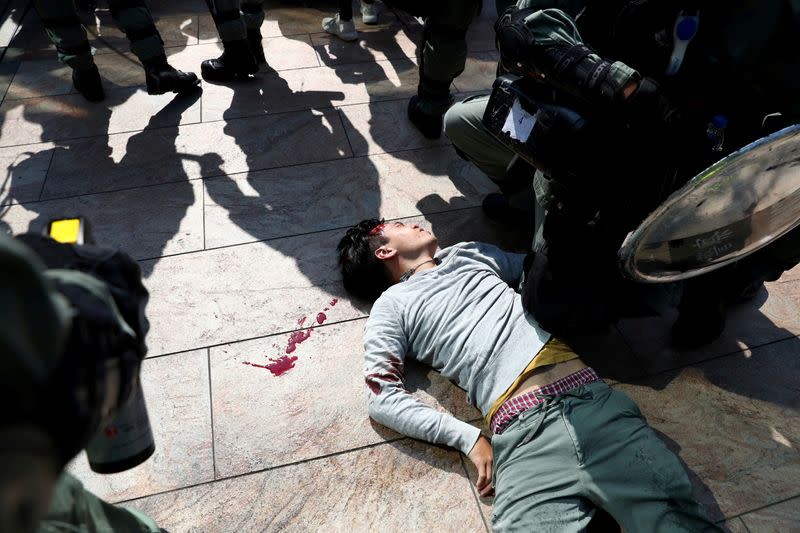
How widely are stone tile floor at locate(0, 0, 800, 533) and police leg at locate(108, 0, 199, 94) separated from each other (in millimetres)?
170

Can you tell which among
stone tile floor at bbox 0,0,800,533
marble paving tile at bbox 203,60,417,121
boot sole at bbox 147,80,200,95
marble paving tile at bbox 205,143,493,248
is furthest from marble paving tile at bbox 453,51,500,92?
boot sole at bbox 147,80,200,95

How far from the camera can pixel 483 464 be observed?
76.1 inches

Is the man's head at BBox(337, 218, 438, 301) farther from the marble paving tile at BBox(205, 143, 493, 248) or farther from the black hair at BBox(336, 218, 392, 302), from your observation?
the marble paving tile at BBox(205, 143, 493, 248)

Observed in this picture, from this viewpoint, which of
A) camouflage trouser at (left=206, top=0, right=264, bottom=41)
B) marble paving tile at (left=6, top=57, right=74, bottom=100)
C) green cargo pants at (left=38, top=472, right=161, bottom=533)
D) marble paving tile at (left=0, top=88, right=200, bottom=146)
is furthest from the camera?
marble paving tile at (left=6, top=57, right=74, bottom=100)

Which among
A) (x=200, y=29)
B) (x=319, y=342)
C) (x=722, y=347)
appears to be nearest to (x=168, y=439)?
(x=319, y=342)

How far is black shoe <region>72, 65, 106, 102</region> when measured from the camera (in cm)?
366

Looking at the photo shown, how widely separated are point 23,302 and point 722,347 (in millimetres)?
2463

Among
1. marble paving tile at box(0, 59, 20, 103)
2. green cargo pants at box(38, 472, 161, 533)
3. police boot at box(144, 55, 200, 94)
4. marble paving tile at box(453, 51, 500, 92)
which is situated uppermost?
green cargo pants at box(38, 472, 161, 533)

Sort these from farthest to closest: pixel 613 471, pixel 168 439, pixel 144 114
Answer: pixel 144 114 < pixel 168 439 < pixel 613 471

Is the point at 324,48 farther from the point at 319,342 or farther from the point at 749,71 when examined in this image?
the point at 749,71

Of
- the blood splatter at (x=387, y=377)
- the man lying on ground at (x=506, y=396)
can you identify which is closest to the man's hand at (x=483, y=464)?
the man lying on ground at (x=506, y=396)

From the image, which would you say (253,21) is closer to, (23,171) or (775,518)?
(23,171)

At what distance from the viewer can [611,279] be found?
2.09 m

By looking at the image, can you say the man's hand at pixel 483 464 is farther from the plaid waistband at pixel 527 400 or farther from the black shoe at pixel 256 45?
the black shoe at pixel 256 45
